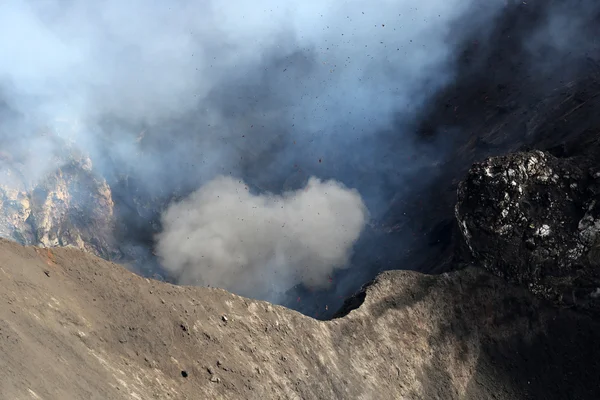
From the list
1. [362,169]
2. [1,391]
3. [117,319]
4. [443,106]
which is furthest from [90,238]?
[1,391]

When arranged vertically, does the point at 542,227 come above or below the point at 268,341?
above

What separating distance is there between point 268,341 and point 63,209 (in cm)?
4928

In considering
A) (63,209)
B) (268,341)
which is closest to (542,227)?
(268,341)

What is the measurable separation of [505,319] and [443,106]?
91.6 ft

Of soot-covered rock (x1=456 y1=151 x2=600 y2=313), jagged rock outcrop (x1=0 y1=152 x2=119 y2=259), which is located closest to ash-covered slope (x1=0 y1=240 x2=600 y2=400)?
soot-covered rock (x1=456 y1=151 x2=600 y2=313)

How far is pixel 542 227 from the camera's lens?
42562 millimetres

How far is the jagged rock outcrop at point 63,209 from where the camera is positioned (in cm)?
7188

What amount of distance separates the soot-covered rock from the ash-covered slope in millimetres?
1424

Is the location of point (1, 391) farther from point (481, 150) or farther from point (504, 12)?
point (504, 12)

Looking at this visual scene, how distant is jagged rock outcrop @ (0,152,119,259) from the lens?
71875 mm

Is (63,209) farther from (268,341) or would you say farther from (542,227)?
(542,227)

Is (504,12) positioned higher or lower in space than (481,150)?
higher

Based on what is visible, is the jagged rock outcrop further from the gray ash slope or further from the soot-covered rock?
the soot-covered rock

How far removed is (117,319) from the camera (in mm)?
29047
